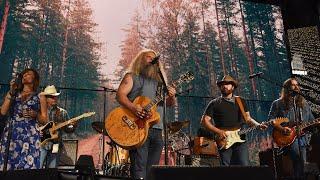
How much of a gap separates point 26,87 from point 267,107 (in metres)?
6.50

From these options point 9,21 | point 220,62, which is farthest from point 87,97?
point 220,62

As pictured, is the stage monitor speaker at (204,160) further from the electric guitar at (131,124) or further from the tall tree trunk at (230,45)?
the tall tree trunk at (230,45)

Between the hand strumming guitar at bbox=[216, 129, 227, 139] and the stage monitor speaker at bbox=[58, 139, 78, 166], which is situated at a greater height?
the hand strumming guitar at bbox=[216, 129, 227, 139]

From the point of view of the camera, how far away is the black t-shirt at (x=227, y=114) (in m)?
4.45

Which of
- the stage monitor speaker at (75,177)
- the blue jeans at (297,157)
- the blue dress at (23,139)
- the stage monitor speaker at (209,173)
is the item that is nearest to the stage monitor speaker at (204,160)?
the blue jeans at (297,157)

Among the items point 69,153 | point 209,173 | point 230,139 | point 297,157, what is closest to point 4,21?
point 69,153

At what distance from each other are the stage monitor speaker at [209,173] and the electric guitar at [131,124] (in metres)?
1.64

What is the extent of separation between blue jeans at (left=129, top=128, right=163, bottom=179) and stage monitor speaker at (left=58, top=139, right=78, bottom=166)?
3075 millimetres

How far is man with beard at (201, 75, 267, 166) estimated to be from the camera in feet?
14.0

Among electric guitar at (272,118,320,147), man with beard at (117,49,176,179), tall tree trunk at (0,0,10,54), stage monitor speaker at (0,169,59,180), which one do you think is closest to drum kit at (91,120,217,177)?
electric guitar at (272,118,320,147)

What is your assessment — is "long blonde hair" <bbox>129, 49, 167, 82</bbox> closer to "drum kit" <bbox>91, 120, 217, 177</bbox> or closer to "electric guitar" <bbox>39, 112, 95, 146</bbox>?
"drum kit" <bbox>91, 120, 217, 177</bbox>

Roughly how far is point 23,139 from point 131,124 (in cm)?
117

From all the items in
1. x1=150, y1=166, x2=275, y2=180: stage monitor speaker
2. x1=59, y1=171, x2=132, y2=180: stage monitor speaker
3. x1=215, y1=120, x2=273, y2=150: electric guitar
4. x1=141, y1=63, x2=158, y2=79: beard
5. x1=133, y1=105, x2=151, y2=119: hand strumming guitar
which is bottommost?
x1=59, y1=171, x2=132, y2=180: stage monitor speaker

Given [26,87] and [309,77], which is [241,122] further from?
[309,77]
